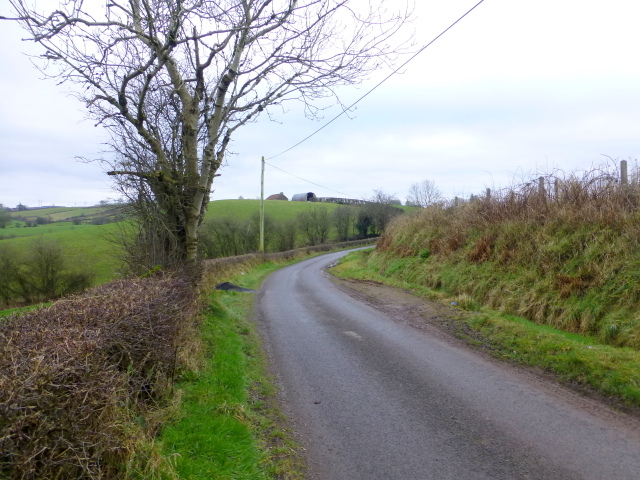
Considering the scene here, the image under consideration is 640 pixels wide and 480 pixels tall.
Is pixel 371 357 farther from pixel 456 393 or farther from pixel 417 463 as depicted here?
pixel 417 463

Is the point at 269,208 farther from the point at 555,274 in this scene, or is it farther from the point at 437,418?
the point at 437,418

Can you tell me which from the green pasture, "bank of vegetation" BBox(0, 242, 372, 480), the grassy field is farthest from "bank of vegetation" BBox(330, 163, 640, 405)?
the green pasture

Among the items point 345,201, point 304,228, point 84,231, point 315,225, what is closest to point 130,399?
point 304,228

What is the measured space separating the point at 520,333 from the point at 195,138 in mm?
7627

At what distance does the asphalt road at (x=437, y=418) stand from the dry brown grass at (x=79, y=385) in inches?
65.5

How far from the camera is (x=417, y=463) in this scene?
392cm

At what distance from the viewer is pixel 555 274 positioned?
9.59 meters

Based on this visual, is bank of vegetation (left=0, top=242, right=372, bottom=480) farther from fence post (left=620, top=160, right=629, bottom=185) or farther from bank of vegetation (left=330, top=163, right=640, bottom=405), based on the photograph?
fence post (left=620, top=160, right=629, bottom=185)

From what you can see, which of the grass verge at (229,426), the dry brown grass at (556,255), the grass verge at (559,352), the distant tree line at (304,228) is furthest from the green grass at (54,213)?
the grass verge at (559,352)

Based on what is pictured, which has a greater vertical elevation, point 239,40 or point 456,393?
point 239,40

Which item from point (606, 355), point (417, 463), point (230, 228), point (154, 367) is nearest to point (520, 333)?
point (606, 355)

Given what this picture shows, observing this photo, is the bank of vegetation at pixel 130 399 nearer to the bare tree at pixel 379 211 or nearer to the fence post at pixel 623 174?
the fence post at pixel 623 174

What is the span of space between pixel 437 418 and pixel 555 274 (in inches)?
247

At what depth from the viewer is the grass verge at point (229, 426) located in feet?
12.1
